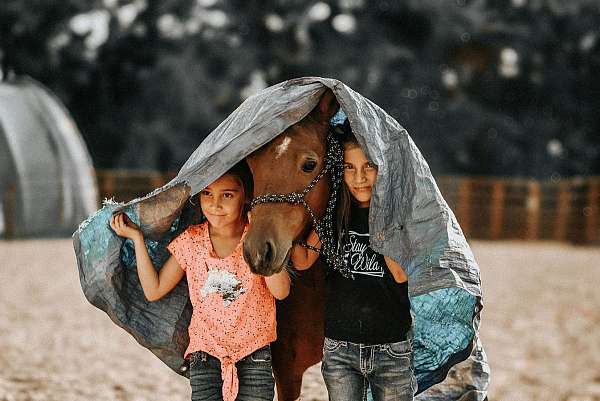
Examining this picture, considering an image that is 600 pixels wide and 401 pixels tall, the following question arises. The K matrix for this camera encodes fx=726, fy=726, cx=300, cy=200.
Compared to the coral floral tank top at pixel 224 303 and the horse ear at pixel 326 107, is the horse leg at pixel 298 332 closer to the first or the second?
the coral floral tank top at pixel 224 303

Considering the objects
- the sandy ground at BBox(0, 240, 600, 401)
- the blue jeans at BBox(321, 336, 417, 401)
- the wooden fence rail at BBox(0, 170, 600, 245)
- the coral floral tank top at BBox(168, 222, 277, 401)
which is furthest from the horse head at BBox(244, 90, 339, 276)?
the wooden fence rail at BBox(0, 170, 600, 245)

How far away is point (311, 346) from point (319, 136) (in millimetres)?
959

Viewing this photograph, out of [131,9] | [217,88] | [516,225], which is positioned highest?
[131,9]

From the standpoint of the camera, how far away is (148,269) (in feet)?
9.39

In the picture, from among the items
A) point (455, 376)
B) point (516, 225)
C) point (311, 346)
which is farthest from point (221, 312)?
point (516, 225)

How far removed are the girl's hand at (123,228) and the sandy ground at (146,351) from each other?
1.83m

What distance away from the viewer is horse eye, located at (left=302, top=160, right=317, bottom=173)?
8.70 feet

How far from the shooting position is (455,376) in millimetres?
3123

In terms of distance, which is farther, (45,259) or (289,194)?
(45,259)

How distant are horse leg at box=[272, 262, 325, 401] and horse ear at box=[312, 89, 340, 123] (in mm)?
633

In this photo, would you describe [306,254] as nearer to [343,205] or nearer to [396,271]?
[343,205]

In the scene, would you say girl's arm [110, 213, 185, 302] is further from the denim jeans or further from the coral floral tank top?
the denim jeans

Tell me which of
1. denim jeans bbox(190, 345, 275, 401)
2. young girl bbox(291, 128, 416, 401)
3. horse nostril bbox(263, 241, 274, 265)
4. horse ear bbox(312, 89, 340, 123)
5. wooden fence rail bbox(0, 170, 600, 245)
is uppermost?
horse ear bbox(312, 89, 340, 123)

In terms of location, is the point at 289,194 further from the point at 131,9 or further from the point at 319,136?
the point at 131,9
